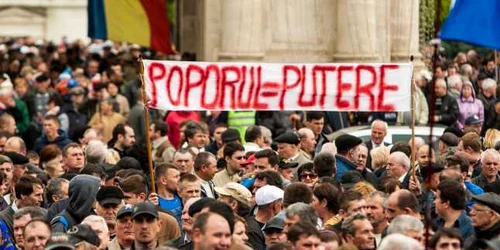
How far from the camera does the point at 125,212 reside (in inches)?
715

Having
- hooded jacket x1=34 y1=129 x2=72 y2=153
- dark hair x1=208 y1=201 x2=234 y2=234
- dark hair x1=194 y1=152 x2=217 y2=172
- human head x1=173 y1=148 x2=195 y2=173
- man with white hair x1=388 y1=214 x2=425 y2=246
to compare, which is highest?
dark hair x1=208 y1=201 x2=234 y2=234

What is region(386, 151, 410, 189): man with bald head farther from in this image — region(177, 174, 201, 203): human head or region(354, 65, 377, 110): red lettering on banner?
region(177, 174, 201, 203): human head

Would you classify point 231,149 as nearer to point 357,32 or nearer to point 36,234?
point 36,234

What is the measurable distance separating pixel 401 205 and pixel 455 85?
631 inches

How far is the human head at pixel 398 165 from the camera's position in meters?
22.3

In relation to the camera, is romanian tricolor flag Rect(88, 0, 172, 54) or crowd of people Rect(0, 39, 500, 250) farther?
romanian tricolor flag Rect(88, 0, 172, 54)

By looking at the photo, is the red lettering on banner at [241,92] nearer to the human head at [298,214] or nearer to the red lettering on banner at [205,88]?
the red lettering on banner at [205,88]

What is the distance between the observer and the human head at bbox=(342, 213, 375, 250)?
1709 centimetres

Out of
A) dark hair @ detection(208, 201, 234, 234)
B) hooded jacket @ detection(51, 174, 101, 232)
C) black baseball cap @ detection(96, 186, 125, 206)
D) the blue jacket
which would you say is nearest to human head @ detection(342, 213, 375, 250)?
dark hair @ detection(208, 201, 234, 234)

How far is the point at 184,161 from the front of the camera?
76.1 ft

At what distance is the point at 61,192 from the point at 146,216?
11.2 feet

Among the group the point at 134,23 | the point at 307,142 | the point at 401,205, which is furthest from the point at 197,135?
the point at 401,205

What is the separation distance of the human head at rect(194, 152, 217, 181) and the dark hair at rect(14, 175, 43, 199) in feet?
6.57

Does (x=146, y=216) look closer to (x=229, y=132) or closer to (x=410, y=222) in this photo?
(x=410, y=222)
